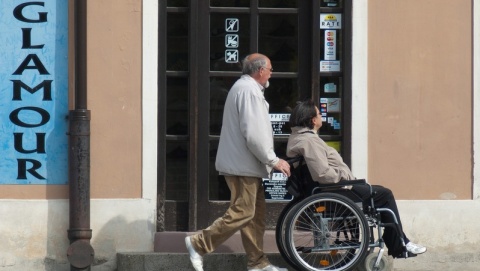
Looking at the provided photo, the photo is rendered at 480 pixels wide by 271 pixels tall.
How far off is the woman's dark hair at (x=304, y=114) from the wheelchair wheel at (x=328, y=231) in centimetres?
62

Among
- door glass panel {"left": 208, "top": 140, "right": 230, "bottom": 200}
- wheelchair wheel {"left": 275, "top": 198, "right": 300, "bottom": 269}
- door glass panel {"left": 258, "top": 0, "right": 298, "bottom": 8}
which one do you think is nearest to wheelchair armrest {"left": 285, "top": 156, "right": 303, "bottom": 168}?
wheelchair wheel {"left": 275, "top": 198, "right": 300, "bottom": 269}

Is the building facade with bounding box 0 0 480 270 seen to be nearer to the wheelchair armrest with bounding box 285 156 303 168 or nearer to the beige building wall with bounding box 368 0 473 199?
the beige building wall with bounding box 368 0 473 199

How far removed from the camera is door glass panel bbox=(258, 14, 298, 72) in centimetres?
1034

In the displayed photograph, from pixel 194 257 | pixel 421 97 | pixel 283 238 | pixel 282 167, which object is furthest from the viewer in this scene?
pixel 421 97

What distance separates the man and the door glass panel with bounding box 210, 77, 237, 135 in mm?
958

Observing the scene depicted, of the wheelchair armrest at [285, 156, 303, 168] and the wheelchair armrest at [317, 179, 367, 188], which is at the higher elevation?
the wheelchair armrest at [285, 156, 303, 168]

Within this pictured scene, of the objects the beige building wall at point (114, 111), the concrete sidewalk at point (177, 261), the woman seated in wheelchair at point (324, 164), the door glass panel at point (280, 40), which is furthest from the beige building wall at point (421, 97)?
the beige building wall at point (114, 111)

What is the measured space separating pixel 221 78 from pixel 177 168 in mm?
891

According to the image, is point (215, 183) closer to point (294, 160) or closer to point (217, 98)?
point (217, 98)

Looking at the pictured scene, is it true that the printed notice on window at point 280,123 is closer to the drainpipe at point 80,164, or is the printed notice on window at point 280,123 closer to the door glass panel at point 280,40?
the door glass panel at point 280,40

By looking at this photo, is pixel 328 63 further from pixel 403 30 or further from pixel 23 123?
pixel 23 123

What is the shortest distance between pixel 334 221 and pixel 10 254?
284 cm

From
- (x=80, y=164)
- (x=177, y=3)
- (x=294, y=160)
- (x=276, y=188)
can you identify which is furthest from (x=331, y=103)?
(x=80, y=164)

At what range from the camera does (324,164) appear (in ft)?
30.0
